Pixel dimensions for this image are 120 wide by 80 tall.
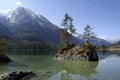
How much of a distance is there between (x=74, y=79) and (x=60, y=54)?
6194cm

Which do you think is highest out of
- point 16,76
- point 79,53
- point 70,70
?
point 79,53

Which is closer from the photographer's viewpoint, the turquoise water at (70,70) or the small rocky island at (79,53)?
the turquoise water at (70,70)

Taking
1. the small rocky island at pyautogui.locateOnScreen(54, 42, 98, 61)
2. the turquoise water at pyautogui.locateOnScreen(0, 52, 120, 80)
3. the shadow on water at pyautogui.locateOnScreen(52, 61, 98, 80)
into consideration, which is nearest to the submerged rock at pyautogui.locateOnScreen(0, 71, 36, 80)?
the turquoise water at pyautogui.locateOnScreen(0, 52, 120, 80)

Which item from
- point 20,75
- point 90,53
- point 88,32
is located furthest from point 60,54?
point 20,75

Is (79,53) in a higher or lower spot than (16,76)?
higher

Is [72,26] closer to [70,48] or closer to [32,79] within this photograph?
[70,48]

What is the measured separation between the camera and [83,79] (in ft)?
109

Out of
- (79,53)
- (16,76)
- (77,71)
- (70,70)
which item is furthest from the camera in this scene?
(79,53)

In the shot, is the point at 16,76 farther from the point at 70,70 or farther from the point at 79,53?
the point at 79,53

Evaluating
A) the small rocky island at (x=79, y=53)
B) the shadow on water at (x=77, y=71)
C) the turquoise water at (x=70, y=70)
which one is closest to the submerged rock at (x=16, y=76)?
the turquoise water at (x=70, y=70)

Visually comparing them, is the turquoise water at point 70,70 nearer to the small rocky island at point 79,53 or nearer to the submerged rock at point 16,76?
the submerged rock at point 16,76

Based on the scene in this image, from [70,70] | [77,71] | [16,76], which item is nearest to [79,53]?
[70,70]

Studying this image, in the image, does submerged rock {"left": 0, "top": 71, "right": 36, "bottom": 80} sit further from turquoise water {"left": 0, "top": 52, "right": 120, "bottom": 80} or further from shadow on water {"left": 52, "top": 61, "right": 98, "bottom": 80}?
shadow on water {"left": 52, "top": 61, "right": 98, "bottom": 80}

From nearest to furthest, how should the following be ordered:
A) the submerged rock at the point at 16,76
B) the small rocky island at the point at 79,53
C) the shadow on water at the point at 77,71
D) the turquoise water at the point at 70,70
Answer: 1. the submerged rock at the point at 16,76
2. the turquoise water at the point at 70,70
3. the shadow on water at the point at 77,71
4. the small rocky island at the point at 79,53
